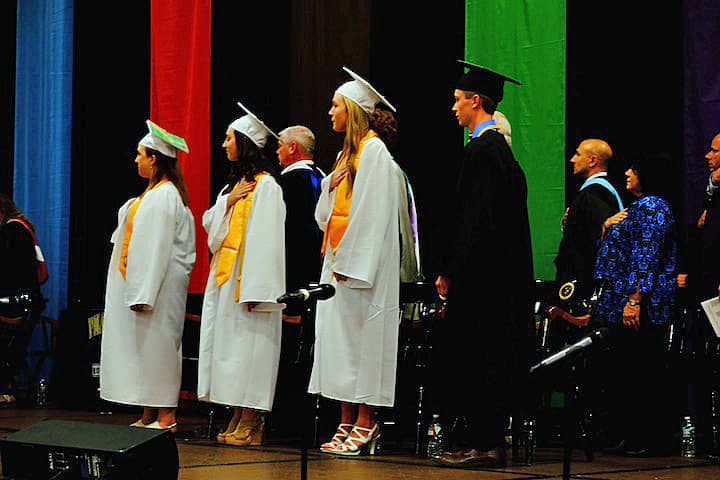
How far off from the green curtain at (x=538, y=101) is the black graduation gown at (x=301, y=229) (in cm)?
122

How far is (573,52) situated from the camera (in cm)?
701

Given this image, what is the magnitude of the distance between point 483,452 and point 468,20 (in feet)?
9.82

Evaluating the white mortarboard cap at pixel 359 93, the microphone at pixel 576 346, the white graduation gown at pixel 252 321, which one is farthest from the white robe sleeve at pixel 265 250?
the microphone at pixel 576 346

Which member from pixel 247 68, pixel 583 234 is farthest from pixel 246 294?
pixel 247 68

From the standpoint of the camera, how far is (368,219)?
588 cm

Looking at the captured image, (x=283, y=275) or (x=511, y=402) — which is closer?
(x=511, y=402)

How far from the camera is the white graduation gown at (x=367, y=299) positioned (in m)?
5.83

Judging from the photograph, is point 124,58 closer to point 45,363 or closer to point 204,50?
point 204,50

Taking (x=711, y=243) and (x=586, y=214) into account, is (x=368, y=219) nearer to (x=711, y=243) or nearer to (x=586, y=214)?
(x=586, y=214)

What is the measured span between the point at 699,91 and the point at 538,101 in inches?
35.7

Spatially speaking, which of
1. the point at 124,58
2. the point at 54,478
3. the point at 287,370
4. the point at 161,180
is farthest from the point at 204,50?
the point at 54,478

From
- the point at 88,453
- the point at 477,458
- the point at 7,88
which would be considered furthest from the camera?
the point at 7,88

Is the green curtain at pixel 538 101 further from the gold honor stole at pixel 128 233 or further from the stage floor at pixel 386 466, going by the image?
the gold honor stole at pixel 128 233

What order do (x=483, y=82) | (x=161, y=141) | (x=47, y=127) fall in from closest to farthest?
(x=483, y=82)
(x=161, y=141)
(x=47, y=127)
